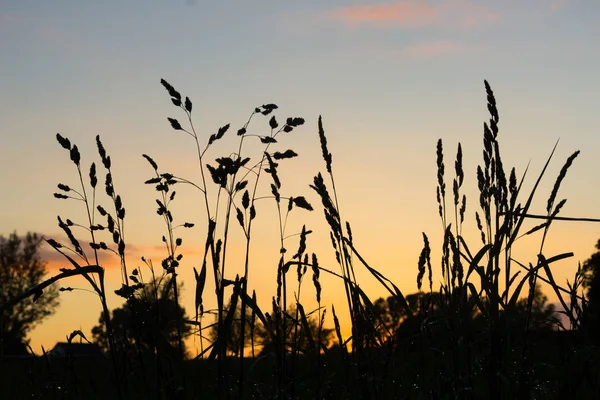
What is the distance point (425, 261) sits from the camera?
3.76 metres

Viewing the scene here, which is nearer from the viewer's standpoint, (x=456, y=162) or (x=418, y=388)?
(x=456, y=162)

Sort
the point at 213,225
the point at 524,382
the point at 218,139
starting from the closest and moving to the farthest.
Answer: the point at 524,382 < the point at 213,225 < the point at 218,139

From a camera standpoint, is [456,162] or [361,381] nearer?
[361,381]

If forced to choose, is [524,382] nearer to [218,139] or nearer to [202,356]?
[202,356]

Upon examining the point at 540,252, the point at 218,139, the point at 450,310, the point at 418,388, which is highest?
the point at 218,139

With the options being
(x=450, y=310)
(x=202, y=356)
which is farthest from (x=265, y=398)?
(x=450, y=310)

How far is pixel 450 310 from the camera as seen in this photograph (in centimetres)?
301

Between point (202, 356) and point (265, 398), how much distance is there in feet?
3.06

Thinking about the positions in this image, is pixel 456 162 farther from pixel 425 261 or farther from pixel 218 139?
pixel 218 139

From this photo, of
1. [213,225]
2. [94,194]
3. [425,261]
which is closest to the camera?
[213,225]

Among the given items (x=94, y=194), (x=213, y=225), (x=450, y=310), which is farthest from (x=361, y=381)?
(x=94, y=194)

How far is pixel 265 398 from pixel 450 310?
50.3 inches

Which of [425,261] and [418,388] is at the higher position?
[425,261]

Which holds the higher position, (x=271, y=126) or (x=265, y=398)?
(x=271, y=126)
